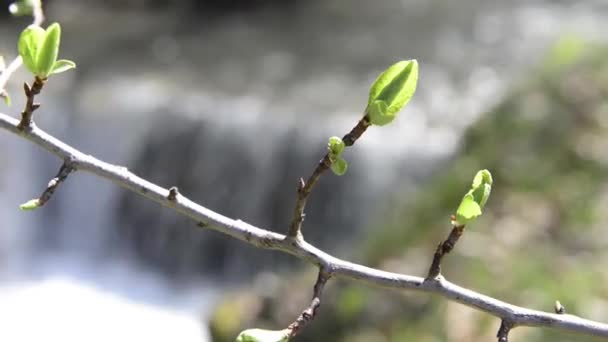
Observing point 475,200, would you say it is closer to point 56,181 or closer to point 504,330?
point 504,330

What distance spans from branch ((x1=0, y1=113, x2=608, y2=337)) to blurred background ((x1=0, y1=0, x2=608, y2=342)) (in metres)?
3.49

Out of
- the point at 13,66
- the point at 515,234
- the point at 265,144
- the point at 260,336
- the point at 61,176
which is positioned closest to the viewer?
the point at 260,336

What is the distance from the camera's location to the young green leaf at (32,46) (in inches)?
40.5

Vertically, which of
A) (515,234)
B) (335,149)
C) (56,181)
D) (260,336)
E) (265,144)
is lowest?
(260,336)

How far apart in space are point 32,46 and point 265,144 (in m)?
6.15

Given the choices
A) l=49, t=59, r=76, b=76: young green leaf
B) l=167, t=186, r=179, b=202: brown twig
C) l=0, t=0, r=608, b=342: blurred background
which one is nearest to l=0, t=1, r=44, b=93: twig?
l=49, t=59, r=76, b=76: young green leaf

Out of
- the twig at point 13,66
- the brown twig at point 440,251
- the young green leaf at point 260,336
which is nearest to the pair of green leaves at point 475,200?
the brown twig at point 440,251

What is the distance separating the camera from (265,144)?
718cm

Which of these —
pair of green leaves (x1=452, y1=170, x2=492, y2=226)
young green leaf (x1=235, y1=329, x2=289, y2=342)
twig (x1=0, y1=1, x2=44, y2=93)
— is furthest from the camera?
twig (x1=0, y1=1, x2=44, y2=93)

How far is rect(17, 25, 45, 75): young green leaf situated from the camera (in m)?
1.03

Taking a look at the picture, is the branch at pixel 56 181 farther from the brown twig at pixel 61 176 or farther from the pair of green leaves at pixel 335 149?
the pair of green leaves at pixel 335 149

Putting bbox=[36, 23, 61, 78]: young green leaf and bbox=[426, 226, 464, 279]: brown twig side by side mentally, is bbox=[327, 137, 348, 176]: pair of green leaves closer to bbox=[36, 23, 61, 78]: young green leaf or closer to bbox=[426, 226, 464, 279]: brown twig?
bbox=[426, 226, 464, 279]: brown twig

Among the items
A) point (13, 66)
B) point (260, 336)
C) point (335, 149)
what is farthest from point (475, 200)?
point (13, 66)

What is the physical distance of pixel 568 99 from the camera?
5109 mm
